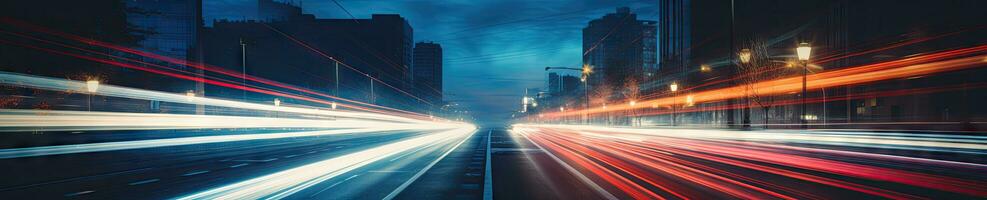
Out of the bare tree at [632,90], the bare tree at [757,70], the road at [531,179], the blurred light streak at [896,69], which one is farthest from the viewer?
the bare tree at [632,90]

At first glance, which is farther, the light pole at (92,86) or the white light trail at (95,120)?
the light pole at (92,86)

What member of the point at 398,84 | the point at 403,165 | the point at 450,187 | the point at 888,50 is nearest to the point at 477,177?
the point at 450,187

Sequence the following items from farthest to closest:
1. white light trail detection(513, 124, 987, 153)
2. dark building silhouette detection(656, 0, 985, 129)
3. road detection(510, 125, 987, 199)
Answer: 1. dark building silhouette detection(656, 0, 985, 129)
2. white light trail detection(513, 124, 987, 153)
3. road detection(510, 125, 987, 199)

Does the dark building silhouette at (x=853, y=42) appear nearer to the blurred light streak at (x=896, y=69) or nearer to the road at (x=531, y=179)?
the blurred light streak at (x=896, y=69)

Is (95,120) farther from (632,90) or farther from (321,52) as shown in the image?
(321,52)

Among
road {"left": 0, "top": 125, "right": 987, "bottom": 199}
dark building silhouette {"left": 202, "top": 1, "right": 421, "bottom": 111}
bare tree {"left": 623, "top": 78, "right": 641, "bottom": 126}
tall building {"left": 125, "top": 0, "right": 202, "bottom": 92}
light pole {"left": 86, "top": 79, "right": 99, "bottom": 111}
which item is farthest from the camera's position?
dark building silhouette {"left": 202, "top": 1, "right": 421, "bottom": 111}

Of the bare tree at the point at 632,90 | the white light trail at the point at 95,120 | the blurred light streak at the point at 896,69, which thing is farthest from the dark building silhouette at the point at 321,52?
the white light trail at the point at 95,120

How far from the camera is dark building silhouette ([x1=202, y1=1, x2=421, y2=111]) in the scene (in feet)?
484

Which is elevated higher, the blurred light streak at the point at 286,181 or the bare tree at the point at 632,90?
the bare tree at the point at 632,90

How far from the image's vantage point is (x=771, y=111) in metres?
59.6

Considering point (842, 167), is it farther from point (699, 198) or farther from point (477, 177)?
point (477, 177)

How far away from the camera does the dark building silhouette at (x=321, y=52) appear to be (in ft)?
484

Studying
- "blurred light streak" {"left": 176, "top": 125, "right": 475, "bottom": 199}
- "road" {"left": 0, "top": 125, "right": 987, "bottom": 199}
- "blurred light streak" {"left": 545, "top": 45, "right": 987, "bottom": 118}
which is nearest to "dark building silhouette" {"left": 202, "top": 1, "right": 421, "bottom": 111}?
"blurred light streak" {"left": 545, "top": 45, "right": 987, "bottom": 118}

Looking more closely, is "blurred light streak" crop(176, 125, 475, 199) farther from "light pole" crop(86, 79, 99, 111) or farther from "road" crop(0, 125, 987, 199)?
"light pole" crop(86, 79, 99, 111)
